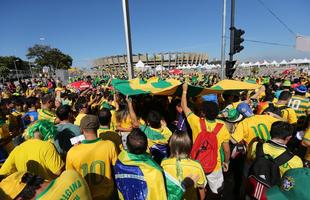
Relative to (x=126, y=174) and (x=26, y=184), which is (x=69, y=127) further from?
(x=26, y=184)

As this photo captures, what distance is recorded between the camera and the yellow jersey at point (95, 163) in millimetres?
2686

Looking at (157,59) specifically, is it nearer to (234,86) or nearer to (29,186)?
(234,86)

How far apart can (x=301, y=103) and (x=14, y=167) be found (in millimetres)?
6277

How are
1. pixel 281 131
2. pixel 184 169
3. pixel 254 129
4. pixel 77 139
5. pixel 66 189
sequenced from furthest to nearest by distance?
pixel 254 129, pixel 77 139, pixel 281 131, pixel 184 169, pixel 66 189

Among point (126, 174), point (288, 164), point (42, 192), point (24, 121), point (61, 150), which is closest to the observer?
point (42, 192)

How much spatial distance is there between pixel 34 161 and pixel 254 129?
10.9 ft

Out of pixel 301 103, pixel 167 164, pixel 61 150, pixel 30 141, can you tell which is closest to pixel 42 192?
pixel 167 164

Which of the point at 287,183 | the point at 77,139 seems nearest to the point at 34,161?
the point at 77,139

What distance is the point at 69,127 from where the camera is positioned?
374 centimetres

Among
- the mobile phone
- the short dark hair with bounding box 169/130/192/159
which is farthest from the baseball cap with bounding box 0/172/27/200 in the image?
the short dark hair with bounding box 169/130/192/159

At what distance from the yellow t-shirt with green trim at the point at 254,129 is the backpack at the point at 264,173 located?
120 centimetres

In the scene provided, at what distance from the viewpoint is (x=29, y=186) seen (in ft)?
5.01

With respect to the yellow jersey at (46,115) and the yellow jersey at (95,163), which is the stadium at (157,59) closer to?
the yellow jersey at (46,115)

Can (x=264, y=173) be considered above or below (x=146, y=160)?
below
